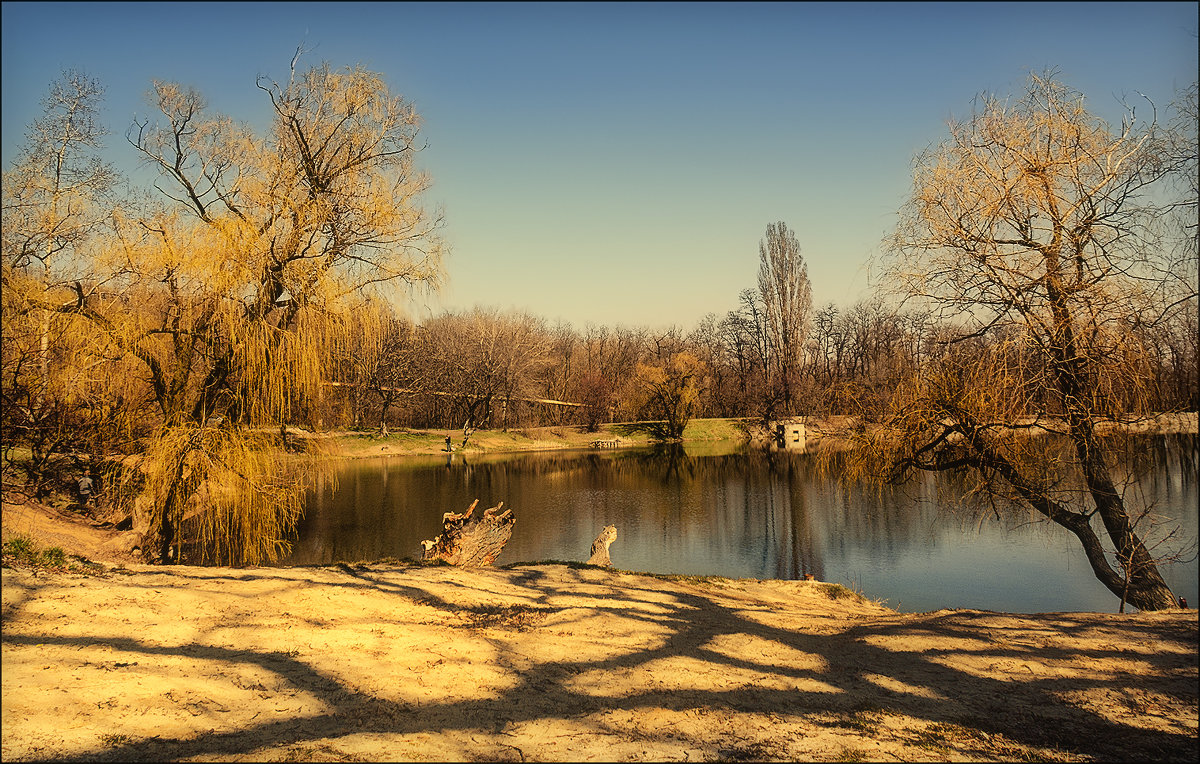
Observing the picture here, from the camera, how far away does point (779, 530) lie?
19.3 metres

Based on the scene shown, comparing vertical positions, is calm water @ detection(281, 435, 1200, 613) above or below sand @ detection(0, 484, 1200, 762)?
below

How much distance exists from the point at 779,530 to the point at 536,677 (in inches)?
573

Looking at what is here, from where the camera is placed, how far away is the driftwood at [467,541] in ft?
42.3

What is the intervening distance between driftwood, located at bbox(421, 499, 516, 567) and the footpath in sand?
13.5 ft

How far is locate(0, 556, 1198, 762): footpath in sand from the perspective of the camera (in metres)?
4.42

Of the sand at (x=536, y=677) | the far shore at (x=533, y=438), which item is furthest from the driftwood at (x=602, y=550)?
the far shore at (x=533, y=438)

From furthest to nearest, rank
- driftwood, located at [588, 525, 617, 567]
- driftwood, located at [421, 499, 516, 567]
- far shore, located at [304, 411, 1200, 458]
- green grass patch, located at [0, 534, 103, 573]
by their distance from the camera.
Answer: far shore, located at [304, 411, 1200, 458] < driftwood, located at [588, 525, 617, 567] < driftwood, located at [421, 499, 516, 567] < green grass patch, located at [0, 534, 103, 573]

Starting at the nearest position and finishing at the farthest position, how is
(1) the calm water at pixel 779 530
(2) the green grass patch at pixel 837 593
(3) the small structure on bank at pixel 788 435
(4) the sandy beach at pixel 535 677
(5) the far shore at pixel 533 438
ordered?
(4) the sandy beach at pixel 535 677
(2) the green grass patch at pixel 837 593
(1) the calm water at pixel 779 530
(5) the far shore at pixel 533 438
(3) the small structure on bank at pixel 788 435

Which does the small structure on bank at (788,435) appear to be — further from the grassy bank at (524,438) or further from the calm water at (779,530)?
the calm water at (779,530)

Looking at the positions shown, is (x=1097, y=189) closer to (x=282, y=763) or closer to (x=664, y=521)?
(x=282, y=763)

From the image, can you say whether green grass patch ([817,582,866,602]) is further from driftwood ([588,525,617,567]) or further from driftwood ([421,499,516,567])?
driftwood ([421,499,516,567])

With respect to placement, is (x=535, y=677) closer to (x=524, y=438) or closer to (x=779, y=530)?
(x=779, y=530)

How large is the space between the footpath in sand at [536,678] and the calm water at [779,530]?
4.35m

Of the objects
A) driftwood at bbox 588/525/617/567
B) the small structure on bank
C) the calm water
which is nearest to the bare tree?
the small structure on bank
